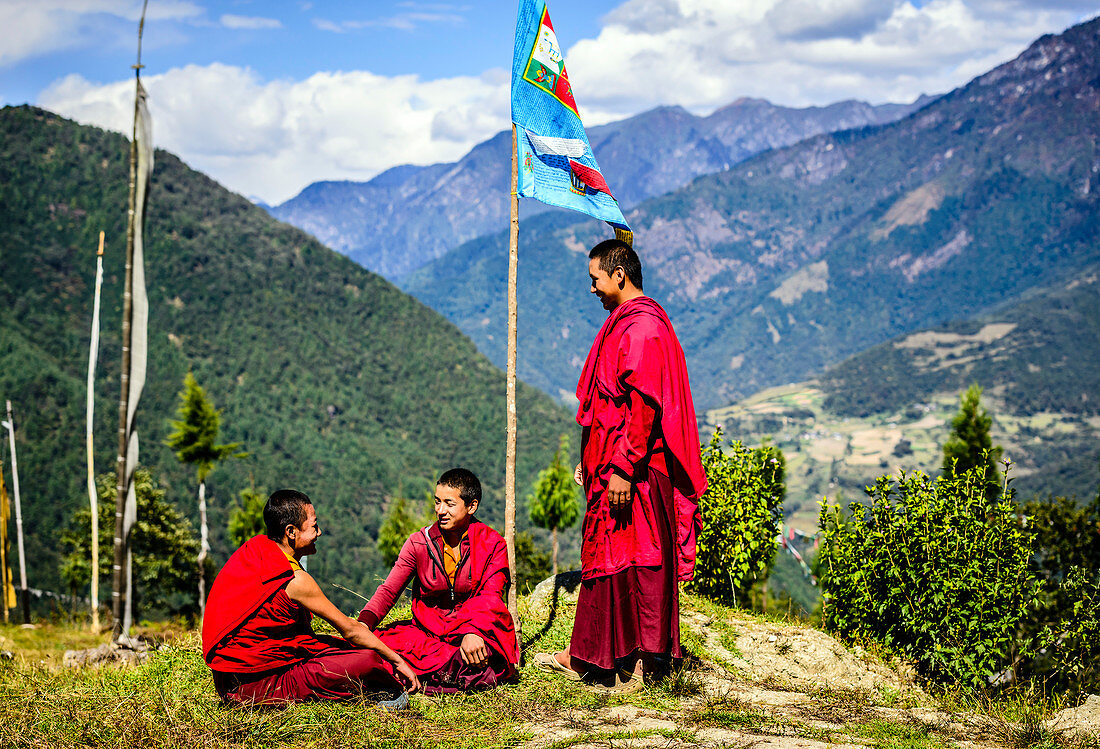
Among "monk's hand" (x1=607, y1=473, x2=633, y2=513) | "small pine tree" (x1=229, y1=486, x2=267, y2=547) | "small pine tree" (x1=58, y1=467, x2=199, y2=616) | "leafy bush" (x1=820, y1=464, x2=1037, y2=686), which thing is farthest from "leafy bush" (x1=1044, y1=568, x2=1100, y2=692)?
"small pine tree" (x1=58, y1=467, x2=199, y2=616)

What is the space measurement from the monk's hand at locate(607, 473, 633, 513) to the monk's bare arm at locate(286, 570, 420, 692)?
1.70 meters

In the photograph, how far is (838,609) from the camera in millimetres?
8836

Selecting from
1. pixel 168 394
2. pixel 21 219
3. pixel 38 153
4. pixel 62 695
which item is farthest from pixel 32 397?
pixel 62 695

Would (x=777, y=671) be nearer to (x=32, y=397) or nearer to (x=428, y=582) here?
(x=428, y=582)

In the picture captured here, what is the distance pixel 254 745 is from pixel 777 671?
440 centimetres

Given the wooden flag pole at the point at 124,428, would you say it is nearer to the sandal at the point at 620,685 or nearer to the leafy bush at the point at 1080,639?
the sandal at the point at 620,685

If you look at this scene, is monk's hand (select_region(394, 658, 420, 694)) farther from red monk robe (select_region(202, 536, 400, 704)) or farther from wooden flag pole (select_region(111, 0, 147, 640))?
wooden flag pole (select_region(111, 0, 147, 640))

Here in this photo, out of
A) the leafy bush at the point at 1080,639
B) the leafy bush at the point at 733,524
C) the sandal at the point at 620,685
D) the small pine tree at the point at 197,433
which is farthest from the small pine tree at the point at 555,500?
Answer: the sandal at the point at 620,685

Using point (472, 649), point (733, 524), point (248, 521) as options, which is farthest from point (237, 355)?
point (472, 649)

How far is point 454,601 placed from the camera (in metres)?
5.85

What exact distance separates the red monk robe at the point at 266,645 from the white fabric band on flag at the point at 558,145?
11.6 ft

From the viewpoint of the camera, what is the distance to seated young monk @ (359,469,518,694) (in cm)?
552

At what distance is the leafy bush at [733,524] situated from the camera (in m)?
9.05

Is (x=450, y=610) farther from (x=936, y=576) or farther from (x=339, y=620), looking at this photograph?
(x=936, y=576)
